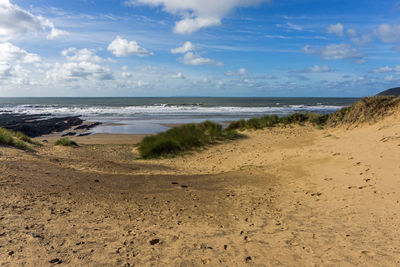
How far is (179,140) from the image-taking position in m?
15.2

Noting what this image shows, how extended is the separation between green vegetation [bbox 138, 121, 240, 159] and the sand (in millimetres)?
4783

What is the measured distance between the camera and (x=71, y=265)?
130 inches

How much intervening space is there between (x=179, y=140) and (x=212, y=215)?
1020 centimetres

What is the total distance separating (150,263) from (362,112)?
1464 centimetres

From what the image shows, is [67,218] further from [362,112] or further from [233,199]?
[362,112]

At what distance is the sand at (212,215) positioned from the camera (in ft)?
11.8

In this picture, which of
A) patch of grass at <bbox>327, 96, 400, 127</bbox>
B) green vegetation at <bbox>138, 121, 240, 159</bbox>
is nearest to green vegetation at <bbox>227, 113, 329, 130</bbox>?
green vegetation at <bbox>138, 121, 240, 159</bbox>

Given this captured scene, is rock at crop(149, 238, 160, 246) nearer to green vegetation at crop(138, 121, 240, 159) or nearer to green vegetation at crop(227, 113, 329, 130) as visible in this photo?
green vegetation at crop(138, 121, 240, 159)

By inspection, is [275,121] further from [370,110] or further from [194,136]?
[194,136]

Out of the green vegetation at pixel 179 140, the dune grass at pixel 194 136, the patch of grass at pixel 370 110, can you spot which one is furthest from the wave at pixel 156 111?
the patch of grass at pixel 370 110

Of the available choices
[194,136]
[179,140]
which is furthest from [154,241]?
[194,136]

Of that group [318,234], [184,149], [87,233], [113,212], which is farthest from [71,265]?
[184,149]

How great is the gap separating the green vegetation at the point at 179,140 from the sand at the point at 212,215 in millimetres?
4783

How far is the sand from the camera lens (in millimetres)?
3602
